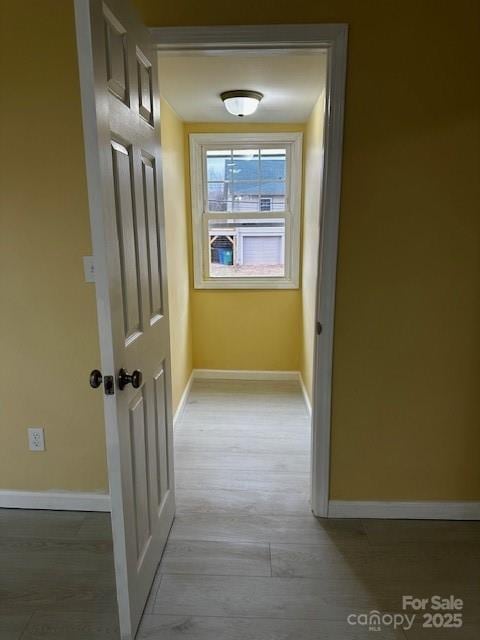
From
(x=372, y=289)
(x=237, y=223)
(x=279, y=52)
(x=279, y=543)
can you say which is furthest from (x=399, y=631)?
(x=237, y=223)

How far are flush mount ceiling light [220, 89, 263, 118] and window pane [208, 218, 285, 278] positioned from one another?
1.08 m

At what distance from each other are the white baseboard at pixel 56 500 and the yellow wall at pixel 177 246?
3.41ft

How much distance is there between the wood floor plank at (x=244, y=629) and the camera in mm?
1411

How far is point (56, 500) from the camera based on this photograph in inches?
81.0

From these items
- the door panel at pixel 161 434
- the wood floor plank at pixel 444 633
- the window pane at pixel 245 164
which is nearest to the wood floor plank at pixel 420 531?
the wood floor plank at pixel 444 633

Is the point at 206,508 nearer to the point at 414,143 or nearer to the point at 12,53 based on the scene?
the point at 414,143

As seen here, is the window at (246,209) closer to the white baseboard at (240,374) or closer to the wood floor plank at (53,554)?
the white baseboard at (240,374)

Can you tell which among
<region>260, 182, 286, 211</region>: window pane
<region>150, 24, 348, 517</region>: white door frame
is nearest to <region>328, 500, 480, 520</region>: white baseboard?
<region>150, 24, 348, 517</region>: white door frame

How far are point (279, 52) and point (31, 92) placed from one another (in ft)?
3.38

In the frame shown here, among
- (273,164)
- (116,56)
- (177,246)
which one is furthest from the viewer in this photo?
(273,164)

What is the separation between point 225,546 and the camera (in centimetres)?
183

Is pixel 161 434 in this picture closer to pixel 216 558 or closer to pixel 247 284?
pixel 216 558

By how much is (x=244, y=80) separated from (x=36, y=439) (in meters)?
2.28


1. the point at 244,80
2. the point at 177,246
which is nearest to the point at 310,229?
the point at 177,246
